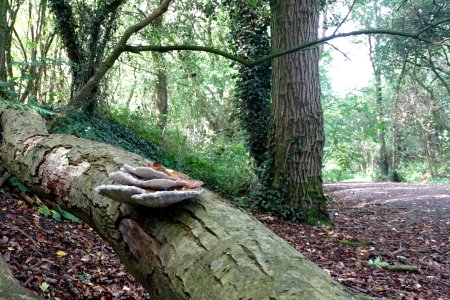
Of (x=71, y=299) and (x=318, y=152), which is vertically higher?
(x=318, y=152)

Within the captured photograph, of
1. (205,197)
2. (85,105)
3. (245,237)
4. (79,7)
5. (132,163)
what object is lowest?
(245,237)

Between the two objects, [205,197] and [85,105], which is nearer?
[205,197]

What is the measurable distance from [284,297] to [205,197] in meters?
0.68

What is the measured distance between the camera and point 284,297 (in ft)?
3.45

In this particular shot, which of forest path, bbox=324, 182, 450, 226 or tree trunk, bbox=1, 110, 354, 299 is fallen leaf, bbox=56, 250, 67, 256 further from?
forest path, bbox=324, 182, 450, 226

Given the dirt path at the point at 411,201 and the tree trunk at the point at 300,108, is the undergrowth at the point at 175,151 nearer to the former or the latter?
the tree trunk at the point at 300,108

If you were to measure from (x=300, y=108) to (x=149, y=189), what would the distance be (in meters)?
5.78

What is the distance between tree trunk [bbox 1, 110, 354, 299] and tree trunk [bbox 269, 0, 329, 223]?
5.04 meters

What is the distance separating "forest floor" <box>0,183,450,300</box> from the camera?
10.3 ft

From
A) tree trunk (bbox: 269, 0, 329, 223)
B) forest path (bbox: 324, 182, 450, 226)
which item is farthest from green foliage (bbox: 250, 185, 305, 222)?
forest path (bbox: 324, 182, 450, 226)

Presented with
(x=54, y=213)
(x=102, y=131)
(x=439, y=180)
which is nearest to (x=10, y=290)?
(x=54, y=213)

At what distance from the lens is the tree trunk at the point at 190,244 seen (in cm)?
114

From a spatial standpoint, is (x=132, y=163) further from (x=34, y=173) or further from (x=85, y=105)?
(x=85, y=105)

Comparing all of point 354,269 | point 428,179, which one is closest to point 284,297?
point 354,269
